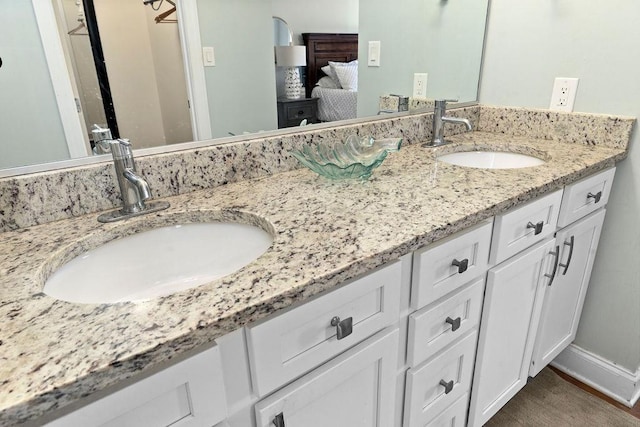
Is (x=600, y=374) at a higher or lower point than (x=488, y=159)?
lower

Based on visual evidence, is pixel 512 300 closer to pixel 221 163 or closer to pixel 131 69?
pixel 221 163

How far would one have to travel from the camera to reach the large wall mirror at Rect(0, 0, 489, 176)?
806 mm

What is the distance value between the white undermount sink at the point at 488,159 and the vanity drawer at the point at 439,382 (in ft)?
2.20

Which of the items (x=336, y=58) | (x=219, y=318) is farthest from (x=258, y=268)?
(x=336, y=58)

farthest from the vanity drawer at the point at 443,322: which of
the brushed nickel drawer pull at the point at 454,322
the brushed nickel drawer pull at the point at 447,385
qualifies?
the brushed nickel drawer pull at the point at 447,385

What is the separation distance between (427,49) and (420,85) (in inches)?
6.0

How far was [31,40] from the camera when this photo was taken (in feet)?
2.62

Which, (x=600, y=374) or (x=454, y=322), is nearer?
(x=454, y=322)

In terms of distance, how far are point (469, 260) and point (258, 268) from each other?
1.75 feet

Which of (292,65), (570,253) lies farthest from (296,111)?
(570,253)

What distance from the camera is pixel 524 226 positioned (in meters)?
1.04

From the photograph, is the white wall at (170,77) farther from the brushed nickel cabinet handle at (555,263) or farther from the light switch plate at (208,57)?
the brushed nickel cabinet handle at (555,263)

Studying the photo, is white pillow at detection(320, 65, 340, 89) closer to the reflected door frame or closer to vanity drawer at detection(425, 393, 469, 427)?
the reflected door frame

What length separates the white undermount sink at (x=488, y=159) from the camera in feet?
4.71
